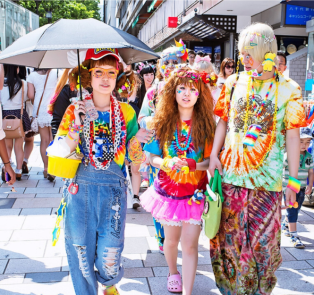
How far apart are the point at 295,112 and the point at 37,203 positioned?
3.95 metres

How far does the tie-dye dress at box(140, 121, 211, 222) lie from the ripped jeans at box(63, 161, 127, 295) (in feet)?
1.16

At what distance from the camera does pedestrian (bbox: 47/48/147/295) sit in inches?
103

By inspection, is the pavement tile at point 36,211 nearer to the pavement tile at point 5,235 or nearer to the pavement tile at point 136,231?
the pavement tile at point 5,235

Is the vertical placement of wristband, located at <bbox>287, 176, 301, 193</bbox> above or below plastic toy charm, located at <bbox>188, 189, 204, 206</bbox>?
above

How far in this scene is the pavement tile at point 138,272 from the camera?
3457 millimetres

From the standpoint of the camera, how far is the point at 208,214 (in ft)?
8.80

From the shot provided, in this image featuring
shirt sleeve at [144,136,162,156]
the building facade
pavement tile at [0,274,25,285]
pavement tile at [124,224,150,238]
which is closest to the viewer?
shirt sleeve at [144,136,162,156]

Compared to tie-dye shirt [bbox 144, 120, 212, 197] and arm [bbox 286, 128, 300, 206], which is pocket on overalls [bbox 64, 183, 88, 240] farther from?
arm [bbox 286, 128, 300, 206]

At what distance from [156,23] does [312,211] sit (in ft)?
58.7

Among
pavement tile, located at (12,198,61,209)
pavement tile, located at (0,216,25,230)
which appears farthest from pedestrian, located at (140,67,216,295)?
pavement tile, located at (12,198,61,209)

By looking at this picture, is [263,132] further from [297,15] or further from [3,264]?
[297,15]

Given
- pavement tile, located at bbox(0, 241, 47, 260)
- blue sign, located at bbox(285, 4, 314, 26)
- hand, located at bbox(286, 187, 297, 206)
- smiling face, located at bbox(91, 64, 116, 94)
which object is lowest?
pavement tile, located at bbox(0, 241, 47, 260)

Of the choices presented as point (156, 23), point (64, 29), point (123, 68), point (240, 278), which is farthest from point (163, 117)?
point (156, 23)

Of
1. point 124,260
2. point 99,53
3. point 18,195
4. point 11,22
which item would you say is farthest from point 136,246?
point 11,22
